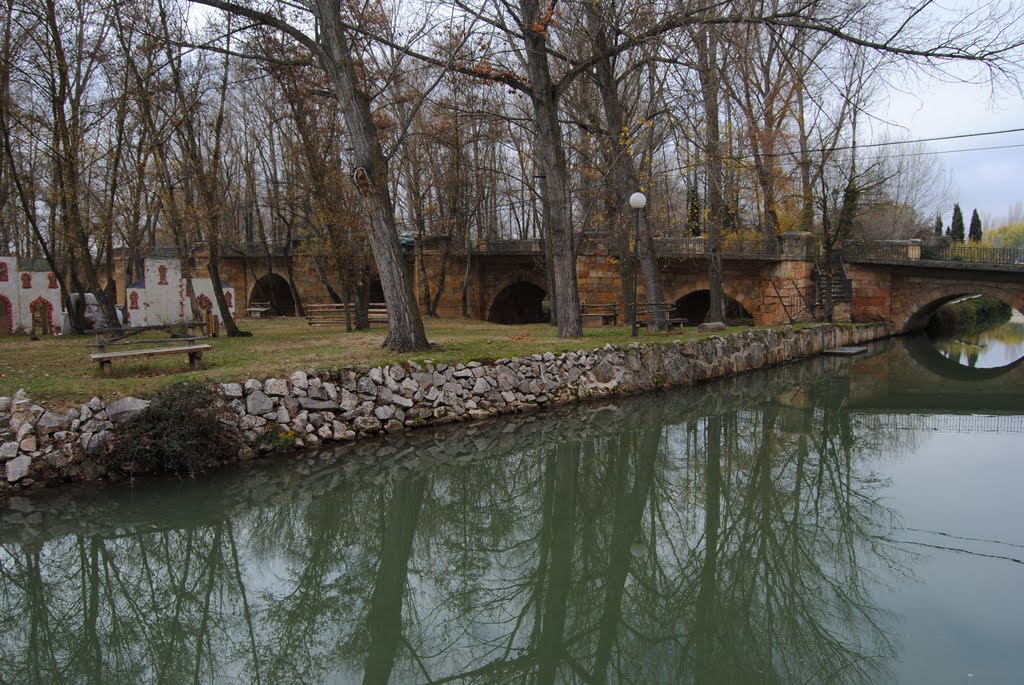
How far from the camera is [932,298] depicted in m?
26.2

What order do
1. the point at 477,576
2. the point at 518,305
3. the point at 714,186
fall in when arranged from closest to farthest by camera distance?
the point at 477,576 → the point at 714,186 → the point at 518,305

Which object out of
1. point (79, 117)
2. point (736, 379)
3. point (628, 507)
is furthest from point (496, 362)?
point (79, 117)

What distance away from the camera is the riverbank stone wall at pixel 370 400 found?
7.69 m

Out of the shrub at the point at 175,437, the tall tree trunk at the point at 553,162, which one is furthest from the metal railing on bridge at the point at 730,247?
the shrub at the point at 175,437

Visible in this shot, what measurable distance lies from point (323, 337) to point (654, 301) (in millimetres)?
7922

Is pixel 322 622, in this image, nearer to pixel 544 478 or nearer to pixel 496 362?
pixel 544 478

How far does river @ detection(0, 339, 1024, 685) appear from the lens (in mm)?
4324

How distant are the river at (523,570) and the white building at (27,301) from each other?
12.4m

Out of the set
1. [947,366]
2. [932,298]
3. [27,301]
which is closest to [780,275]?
[932,298]

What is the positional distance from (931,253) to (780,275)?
5485 mm

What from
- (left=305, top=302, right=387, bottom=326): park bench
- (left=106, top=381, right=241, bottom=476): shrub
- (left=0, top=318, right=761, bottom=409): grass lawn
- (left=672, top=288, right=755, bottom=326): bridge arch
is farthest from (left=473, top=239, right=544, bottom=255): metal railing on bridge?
(left=106, top=381, right=241, bottom=476): shrub

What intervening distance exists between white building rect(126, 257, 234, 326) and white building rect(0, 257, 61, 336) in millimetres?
4270

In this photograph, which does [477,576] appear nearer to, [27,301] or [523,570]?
[523,570]

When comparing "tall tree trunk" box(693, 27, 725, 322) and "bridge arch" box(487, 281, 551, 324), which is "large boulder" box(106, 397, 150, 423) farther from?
"bridge arch" box(487, 281, 551, 324)
